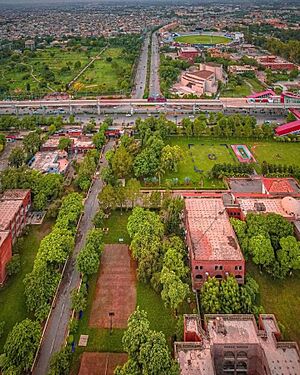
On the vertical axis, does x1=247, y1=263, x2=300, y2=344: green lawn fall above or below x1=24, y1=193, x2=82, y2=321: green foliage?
below

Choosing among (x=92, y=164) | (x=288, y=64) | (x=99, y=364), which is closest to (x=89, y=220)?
(x=92, y=164)

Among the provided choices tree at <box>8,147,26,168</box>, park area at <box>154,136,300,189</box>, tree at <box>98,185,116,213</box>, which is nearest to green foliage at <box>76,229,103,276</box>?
tree at <box>98,185,116,213</box>

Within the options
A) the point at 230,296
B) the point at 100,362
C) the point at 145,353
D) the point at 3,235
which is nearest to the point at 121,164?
the point at 3,235

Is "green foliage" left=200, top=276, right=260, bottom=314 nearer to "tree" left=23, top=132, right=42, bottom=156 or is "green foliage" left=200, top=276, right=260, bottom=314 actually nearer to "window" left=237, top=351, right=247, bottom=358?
"window" left=237, top=351, right=247, bottom=358

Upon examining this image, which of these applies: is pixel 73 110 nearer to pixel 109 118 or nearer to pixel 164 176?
pixel 109 118

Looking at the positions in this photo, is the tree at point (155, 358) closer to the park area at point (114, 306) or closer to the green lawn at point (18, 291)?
the park area at point (114, 306)

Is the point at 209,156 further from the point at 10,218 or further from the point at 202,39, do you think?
the point at 202,39
